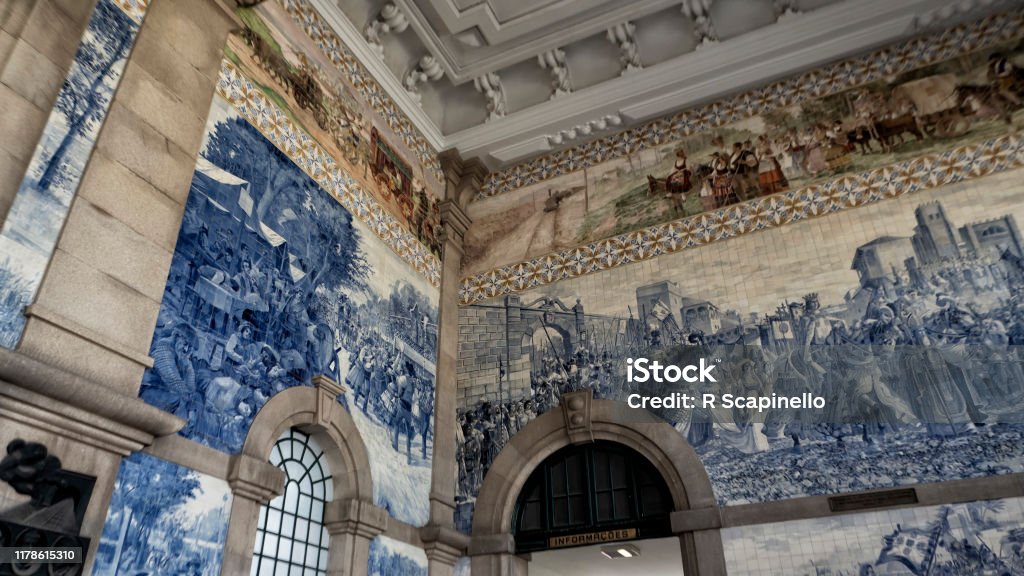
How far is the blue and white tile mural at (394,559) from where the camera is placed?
23.9 ft

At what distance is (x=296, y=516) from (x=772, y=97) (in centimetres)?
749

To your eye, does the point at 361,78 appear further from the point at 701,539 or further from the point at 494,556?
the point at 701,539

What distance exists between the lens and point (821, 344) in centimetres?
779

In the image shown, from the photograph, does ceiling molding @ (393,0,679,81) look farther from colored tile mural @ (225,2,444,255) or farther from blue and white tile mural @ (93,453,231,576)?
blue and white tile mural @ (93,453,231,576)

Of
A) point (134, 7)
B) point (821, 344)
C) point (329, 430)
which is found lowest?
point (329, 430)

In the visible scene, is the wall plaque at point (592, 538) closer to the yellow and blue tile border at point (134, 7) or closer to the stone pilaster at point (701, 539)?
the stone pilaster at point (701, 539)

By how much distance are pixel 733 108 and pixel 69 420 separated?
8.25 m

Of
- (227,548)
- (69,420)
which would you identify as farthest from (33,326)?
(227,548)

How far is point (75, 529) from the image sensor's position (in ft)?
14.7

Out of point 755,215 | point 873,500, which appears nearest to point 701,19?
point 755,215

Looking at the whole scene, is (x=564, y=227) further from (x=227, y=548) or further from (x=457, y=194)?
(x=227, y=548)

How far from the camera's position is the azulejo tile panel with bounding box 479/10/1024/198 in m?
→ 8.80

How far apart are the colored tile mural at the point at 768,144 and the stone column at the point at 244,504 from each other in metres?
4.80

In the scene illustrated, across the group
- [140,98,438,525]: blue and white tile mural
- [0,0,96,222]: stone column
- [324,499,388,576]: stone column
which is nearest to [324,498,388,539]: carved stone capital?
[324,499,388,576]: stone column
